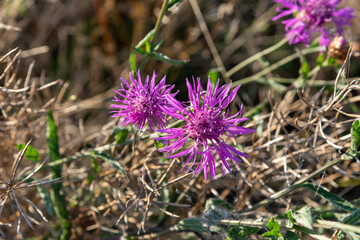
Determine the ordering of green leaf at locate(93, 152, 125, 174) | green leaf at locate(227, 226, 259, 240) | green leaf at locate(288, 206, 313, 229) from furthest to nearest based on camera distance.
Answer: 1. green leaf at locate(93, 152, 125, 174)
2. green leaf at locate(227, 226, 259, 240)
3. green leaf at locate(288, 206, 313, 229)

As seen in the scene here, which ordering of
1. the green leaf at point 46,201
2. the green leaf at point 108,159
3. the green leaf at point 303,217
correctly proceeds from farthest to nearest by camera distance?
1. the green leaf at point 46,201
2. the green leaf at point 108,159
3. the green leaf at point 303,217

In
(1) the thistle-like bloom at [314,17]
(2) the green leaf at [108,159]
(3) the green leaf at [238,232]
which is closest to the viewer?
(3) the green leaf at [238,232]

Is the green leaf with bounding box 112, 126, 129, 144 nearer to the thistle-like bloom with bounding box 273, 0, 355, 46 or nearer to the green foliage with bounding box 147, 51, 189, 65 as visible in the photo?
the green foliage with bounding box 147, 51, 189, 65

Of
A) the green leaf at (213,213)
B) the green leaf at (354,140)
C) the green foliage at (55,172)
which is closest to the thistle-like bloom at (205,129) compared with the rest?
the green leaf at (213,213)

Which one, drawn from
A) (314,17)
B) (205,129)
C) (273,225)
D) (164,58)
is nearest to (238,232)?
(273,225)

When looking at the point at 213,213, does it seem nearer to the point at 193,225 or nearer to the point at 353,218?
the point at 193,225

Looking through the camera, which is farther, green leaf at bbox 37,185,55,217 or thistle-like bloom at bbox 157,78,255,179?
green leaf at bbox 37,185,55,217

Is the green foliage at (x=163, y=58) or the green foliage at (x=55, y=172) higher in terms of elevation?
the green foliage at (x=163, y=58)

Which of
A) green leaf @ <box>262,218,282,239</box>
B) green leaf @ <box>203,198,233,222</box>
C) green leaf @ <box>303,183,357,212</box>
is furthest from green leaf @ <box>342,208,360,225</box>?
green leaf @ <box>203,198,233,222</box>

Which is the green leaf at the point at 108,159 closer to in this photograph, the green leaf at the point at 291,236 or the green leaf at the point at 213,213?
the green leaf at the point at 213,213
